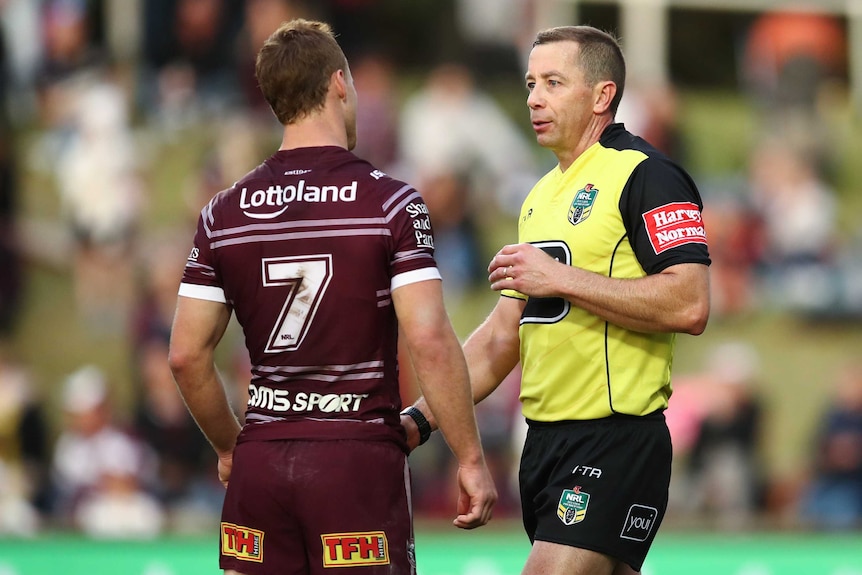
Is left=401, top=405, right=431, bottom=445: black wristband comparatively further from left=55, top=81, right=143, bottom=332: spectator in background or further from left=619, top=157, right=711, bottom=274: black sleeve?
left=55, top=81, right=143, bottom=332: spectator in background

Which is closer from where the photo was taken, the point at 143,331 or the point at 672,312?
the point at 672,312

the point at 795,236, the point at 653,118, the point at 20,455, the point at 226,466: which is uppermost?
the point at 226,466

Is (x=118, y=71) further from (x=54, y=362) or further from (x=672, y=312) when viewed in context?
(x=672, y=312)

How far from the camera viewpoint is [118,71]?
13477mm

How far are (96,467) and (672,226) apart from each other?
7480 mm

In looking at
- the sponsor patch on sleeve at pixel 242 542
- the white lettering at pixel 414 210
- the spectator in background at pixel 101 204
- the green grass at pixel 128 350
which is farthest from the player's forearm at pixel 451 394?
the spectator in background at pixel 101 204

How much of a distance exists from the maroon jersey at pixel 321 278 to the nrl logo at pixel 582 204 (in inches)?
24.8

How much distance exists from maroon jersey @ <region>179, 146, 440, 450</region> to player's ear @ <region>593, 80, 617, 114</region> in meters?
0.85

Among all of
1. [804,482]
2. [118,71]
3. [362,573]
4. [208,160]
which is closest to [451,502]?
[804,482]

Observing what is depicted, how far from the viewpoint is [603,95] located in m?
4.93

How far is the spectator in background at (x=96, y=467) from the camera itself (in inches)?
427

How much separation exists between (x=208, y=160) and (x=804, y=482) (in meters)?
6.03

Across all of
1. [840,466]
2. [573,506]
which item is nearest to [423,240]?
[573,506]

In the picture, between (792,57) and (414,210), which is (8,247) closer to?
(792,57)
